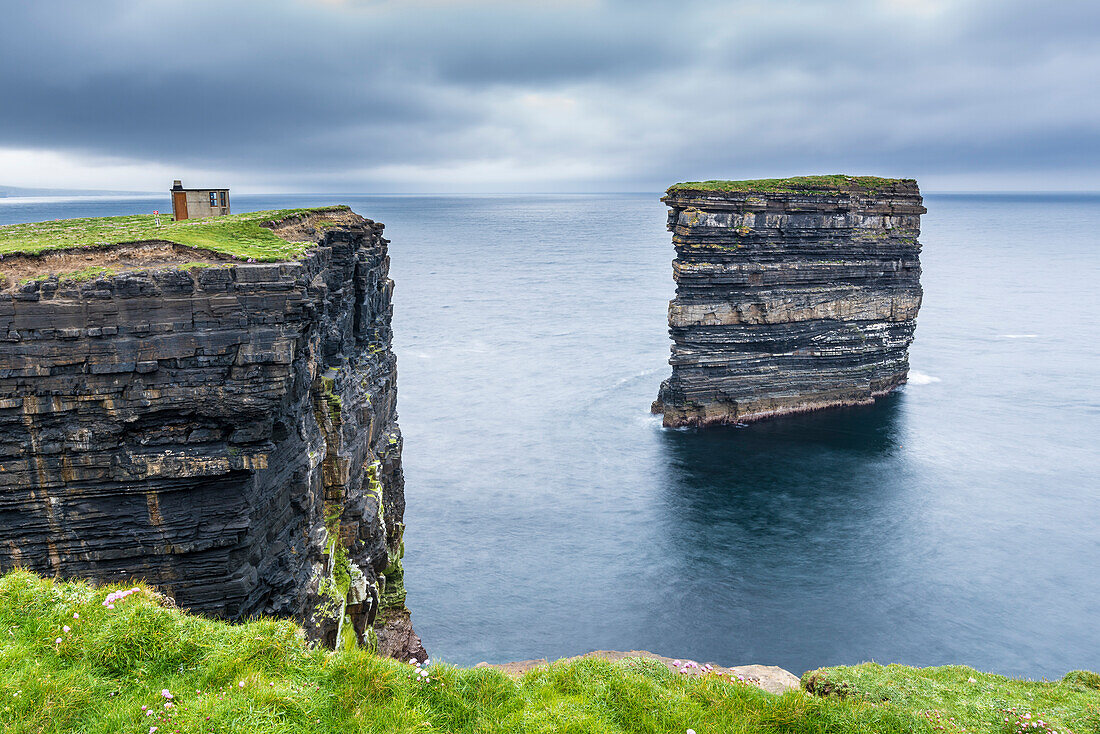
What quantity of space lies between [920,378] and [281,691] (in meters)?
106

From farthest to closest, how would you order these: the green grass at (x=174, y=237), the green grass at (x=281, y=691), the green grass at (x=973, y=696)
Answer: the green grass at (x=174, y=237) < the green grass at (x=973, y=696) < the green grass at (x=281, y=691)

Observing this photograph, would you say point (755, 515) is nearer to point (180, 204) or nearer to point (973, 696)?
point (973, 696)

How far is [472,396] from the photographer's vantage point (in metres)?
92.6

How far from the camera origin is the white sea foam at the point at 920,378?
10019 centimetres

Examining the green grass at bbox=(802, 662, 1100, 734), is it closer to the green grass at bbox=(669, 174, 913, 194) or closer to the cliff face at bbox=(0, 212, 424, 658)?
the cliff face at bbox=(0, 212, 424, 658)

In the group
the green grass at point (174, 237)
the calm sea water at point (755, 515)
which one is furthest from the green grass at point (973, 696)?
the calm sea water at point (755, 515)

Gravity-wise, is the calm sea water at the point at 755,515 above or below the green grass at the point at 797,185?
below

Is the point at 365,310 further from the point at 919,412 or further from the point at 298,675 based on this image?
the point at 919,412

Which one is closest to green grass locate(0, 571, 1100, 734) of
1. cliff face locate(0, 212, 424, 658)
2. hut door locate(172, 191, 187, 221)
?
cliff face locate(0, 212, 424, 658)

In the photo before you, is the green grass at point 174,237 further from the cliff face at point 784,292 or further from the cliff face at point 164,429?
the cliff face at point 784,292

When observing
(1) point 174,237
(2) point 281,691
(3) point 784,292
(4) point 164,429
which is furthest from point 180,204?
(3) point 784,292

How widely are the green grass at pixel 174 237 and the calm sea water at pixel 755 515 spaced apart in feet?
90.3

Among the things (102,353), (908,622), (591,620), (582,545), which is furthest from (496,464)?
(102,353)

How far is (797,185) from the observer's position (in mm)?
85000
